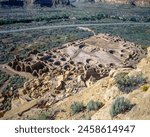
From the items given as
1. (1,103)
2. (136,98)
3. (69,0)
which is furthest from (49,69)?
(69,0)

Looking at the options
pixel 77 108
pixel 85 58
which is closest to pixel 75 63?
pixel 85 58

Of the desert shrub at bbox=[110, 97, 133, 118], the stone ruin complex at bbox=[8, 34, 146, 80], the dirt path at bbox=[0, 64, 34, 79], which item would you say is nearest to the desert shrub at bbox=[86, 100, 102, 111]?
the desert shrub at bbox=[110, 97, 133, 118]

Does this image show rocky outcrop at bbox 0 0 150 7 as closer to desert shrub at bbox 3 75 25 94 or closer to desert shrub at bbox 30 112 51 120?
desert shrub at bbox 3 75 25 94

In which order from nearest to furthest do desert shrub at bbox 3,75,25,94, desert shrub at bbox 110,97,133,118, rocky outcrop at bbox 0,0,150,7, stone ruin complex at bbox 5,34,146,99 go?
desert shrub at bbox 110,97,133,118, desert shrub at bbox 3,75,25,94, stone ruin complex at bbox 5,34,146,99, rocky outcrop at bbox 0,0,150,7

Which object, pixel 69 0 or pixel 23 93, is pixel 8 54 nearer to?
pixel 23 93

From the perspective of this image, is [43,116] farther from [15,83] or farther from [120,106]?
[15,83]

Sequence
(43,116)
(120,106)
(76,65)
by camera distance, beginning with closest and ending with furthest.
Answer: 1. (120,106)
2. (43,116)
3. (76,65)

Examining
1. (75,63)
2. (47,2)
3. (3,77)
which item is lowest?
(3,77)
